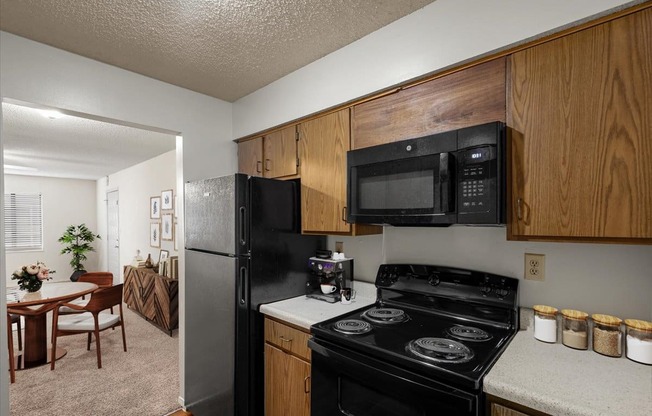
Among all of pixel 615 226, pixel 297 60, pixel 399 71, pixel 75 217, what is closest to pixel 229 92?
pixel 297 60

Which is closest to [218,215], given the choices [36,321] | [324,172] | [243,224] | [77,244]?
[243,224]

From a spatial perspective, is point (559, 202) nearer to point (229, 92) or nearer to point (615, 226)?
point (615, 226)

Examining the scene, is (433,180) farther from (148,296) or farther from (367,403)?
(148,296)

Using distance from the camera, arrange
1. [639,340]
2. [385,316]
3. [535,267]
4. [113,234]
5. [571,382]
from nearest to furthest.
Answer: [571,382] < [639,340] < [535,267] < [385,316] < [113,234]

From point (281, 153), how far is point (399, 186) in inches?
40.7

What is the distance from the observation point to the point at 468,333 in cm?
142

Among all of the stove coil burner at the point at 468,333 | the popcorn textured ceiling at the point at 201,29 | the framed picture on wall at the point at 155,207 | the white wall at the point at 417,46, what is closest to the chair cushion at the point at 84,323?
the framed picture on wall at the point at 155,207

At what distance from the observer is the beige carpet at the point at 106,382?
2.42 meters

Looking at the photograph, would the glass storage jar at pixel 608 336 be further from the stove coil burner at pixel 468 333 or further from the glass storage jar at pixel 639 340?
the stove coil burner at pixel 468 333

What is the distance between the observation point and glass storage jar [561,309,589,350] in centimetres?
128

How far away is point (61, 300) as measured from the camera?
3.04 metres

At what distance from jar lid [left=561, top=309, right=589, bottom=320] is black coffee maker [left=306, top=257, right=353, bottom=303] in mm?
1159

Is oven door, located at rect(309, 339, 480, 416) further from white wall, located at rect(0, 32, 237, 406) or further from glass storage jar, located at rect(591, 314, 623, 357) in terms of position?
white wall, located at rect(0, 32, 237, 406)

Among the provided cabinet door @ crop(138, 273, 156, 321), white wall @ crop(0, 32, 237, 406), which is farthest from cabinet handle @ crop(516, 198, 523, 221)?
cabinet door @ crop(138, 273, 156, 321)
